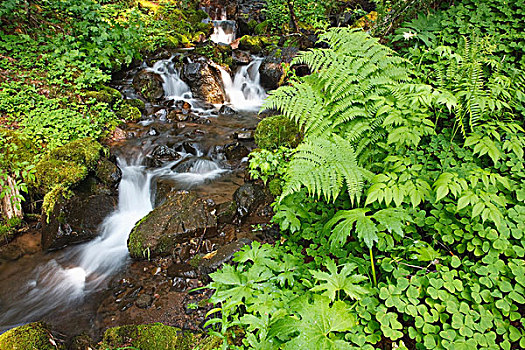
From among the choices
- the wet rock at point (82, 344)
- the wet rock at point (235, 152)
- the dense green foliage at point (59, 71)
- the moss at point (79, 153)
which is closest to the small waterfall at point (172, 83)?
the dense green foliage at point (59, 71)

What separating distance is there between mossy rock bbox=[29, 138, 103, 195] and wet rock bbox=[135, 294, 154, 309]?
2.68 meters

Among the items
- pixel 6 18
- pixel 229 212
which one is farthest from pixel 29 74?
pixel 229 212

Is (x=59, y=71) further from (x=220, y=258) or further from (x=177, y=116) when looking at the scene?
(x=220, y=258)

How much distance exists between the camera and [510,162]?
2.31 meters

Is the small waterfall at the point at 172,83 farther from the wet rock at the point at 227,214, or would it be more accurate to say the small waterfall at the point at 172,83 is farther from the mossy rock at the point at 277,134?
the wet rock at the point at 227,214

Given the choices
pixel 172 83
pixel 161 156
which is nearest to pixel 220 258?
pixel 161 156

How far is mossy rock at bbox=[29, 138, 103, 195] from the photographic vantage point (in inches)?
204

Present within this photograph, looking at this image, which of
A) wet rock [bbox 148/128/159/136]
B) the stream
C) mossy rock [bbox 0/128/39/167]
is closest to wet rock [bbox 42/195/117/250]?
the stream

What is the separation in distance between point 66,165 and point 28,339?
359cm

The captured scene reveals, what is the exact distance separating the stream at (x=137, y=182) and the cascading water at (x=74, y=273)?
1cm

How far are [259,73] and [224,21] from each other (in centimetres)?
678

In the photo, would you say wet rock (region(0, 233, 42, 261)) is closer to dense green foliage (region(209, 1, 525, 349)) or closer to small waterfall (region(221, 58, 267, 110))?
dense green foliage (region(209, 1, 525, 349))

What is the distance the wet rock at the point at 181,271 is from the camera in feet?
13.4

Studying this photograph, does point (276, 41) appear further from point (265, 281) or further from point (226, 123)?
point (265, 281)
